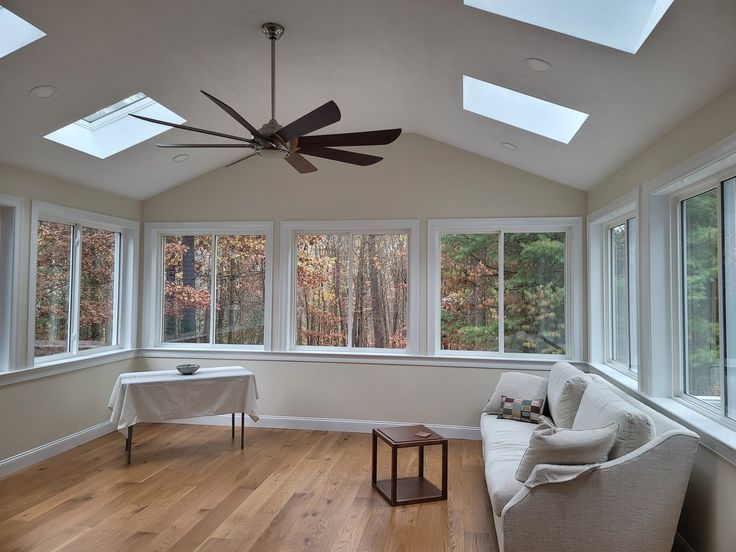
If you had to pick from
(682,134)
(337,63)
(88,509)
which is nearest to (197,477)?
(88,509)

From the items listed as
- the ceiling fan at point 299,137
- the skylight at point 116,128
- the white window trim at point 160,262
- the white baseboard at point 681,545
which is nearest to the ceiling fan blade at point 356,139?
the ceiling fan at point 299,137

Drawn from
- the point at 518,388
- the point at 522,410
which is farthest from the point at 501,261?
the point at 522,410

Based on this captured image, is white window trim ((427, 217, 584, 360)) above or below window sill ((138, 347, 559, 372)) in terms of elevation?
above

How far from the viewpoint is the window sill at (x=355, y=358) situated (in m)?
5.25

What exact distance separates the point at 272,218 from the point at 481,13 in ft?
11.6

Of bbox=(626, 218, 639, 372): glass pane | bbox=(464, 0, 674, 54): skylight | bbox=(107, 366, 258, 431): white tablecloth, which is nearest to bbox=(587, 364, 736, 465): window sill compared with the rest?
bbox=(626, 218, 639, 372): glass pane

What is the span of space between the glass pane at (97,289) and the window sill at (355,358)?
54 cm

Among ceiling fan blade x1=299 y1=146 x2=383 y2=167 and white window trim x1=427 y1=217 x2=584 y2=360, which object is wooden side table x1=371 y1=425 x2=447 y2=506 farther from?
ceiling fan blade x1=299 y1=146 x2=383 y2=167

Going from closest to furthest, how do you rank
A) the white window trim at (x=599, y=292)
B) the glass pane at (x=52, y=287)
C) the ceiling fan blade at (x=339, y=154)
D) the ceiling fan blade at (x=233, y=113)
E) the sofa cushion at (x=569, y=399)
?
the ceiling fan blade at (x=233, y=113), the ceiling fan blade at (x=339, y=154), the sofa cushion at (x=569, y=399), the glass pane at (x=52, y=287), the white window trim at (x=599, y=292)

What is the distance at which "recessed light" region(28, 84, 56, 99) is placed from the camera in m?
3.43

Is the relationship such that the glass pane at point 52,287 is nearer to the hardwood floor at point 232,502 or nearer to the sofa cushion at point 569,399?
the hardwood floor at point 232,502

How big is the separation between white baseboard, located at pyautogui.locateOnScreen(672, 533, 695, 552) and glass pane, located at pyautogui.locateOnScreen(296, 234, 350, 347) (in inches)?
136

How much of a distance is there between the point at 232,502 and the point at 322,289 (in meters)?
2.56

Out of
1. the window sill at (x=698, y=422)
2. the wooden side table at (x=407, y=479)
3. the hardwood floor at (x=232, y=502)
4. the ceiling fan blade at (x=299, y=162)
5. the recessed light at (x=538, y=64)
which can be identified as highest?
the recessed light at (x=538, y=64)
